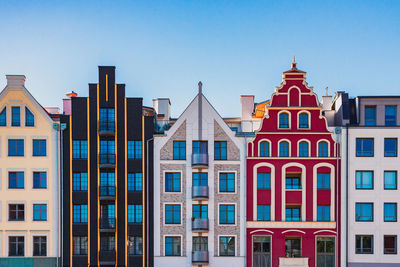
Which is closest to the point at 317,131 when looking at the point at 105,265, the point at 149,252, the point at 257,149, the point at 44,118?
the point at 257,149

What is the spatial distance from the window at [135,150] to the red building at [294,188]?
11.6 m

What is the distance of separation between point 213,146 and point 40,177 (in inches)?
723

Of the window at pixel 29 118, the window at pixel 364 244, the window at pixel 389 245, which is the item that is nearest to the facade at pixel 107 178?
the window at pixel 29 118

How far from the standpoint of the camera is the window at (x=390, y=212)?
34219mm

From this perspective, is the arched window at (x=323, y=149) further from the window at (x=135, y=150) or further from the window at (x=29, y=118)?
the window at (x=29, y=118)

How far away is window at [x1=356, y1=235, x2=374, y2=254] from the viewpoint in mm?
34156

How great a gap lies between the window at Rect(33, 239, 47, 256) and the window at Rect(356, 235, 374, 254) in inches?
1279

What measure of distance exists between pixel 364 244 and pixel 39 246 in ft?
111

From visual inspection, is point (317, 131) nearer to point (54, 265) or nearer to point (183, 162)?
point (183, 162)

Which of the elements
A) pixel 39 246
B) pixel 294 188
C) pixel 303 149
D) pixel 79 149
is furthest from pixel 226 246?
pixel 39 246

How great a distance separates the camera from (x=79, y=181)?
34.7 m

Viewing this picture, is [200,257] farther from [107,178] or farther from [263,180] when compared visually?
[107,178]

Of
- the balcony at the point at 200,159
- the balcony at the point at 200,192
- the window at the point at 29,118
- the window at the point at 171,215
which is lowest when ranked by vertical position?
the window at the point at 171,215

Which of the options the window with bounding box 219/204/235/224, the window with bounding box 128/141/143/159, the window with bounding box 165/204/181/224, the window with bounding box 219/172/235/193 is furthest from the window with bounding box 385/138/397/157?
the window with bounding box 128/141/143/159
